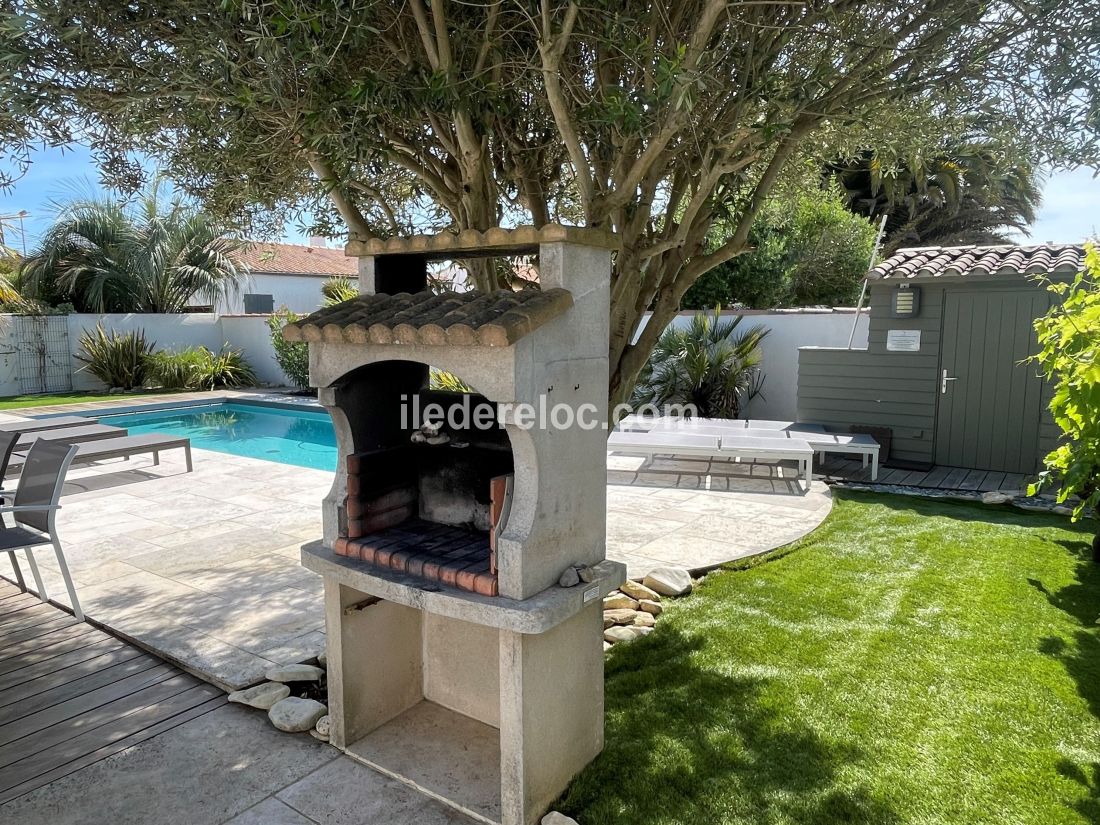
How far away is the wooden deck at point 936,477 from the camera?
851 centimetres

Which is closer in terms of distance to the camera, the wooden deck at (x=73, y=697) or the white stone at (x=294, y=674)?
the wooden deck at (x=73, y=697)

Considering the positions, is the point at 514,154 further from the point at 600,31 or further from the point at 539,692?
the point at 539,692

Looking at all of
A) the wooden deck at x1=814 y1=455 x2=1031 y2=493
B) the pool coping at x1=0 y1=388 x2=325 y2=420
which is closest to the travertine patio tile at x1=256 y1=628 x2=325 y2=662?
the wooden deck at x1=814 y1=455 x2=1031 y2=493

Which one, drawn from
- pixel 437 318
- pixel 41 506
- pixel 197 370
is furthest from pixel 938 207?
pixel 41 506

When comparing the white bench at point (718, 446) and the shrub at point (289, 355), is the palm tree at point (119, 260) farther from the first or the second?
the white bench at point (718, 446)

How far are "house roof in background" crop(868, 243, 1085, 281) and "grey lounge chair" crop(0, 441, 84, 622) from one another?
9.16 meters

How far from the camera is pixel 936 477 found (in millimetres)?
9000

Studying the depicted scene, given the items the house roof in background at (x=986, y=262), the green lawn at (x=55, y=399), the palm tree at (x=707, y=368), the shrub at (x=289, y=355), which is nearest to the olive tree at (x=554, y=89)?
the house roof in background at (x=986, y=262)

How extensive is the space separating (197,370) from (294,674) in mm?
16545

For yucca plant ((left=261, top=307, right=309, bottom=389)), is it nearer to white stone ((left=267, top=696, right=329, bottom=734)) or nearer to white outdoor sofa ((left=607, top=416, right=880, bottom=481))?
white outdoor sofa ((left=607, top=416, right=880, bottom=481))

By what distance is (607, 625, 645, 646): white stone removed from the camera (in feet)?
15.4

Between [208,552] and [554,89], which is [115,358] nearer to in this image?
[208,552]

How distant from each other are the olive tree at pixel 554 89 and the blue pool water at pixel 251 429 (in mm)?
7592

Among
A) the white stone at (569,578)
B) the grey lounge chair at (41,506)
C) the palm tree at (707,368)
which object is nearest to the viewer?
the white stone at (569,578)
